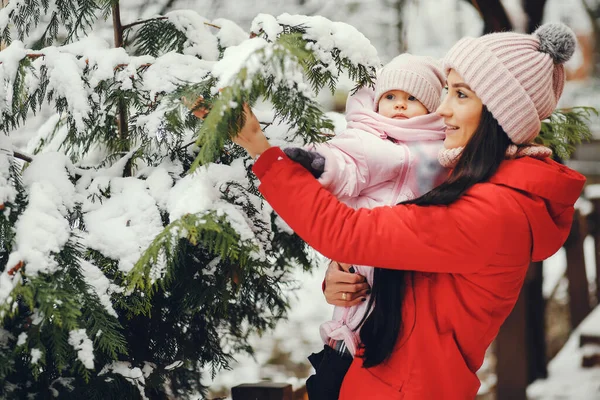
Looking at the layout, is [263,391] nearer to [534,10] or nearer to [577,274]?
[534,10]

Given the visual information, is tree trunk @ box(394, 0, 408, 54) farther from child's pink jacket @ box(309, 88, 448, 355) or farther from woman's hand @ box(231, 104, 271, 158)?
woman's hand @ box(231, 104, 271, 158)

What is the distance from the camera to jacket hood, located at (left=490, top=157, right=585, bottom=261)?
1.50 m

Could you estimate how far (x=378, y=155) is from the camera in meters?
1.62

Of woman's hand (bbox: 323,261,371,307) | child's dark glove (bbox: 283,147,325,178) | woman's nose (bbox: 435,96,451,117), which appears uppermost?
woman's nose (bbox: 435,96,451,117)

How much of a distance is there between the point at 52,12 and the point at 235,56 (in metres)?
0.79

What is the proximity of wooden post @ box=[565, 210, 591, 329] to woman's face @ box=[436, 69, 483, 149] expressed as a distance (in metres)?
3.93

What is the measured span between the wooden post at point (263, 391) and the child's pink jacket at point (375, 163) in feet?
1.11

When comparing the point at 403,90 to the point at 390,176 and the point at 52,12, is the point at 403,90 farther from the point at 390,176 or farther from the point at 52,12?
the point at 52,12

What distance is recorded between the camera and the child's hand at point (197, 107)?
59.0 inches

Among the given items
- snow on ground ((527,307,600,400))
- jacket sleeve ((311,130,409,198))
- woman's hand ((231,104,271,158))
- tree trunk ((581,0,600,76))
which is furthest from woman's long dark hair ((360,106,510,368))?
tree trunk ((581,0,600,76))

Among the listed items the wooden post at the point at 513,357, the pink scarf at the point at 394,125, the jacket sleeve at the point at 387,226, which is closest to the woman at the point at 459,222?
the jacket sleeve at the point at 387,226

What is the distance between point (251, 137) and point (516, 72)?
2.13 ft

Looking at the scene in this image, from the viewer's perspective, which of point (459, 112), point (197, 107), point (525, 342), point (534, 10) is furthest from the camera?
point (525, 342)

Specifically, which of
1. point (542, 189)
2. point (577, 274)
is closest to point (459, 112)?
point (542, 189)
